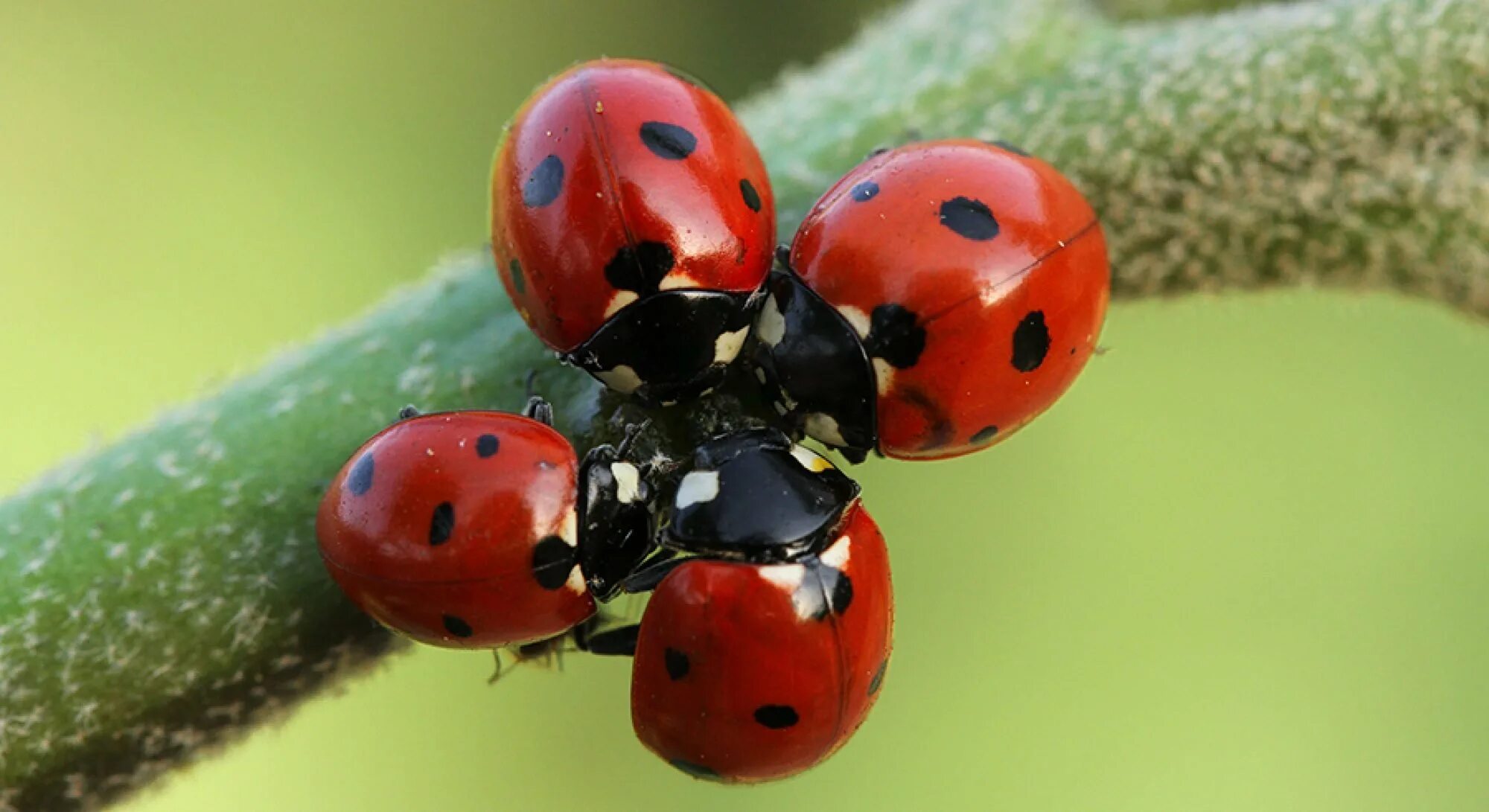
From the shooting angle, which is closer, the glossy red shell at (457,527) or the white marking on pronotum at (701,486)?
the glossy red shell at (457,527)

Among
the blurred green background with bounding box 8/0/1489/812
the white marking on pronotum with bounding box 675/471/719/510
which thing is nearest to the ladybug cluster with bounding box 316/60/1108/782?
the white marking on pronotum with bounding box 675/471/719/510

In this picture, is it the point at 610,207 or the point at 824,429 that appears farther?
the point at 824,429

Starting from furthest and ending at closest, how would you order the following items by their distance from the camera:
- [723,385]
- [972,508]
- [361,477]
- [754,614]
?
[972,508] → [723,385] → [754,614] → [361,477]

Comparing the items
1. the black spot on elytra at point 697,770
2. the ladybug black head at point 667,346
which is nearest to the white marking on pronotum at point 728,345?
the ladybug black head at point 667,346

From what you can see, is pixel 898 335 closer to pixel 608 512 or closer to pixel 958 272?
pixel 958 272

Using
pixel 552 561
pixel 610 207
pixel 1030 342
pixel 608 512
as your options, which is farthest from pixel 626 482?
pixel 1030 342

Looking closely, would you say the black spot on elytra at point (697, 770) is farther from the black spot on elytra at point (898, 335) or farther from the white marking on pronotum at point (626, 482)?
the black spot on elytra at point (898, 335)

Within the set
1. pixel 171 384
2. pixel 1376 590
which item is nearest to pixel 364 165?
pixel 171 384

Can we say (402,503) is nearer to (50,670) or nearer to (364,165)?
(50,670)
